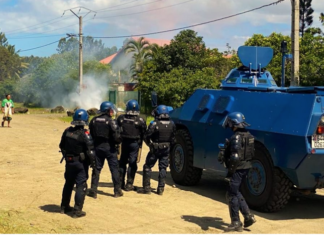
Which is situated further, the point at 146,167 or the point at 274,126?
the point at 146,167

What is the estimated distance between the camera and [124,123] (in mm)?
9477

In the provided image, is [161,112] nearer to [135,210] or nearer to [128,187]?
[128,187]

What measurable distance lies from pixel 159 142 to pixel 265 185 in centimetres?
229

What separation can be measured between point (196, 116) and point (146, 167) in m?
1.44

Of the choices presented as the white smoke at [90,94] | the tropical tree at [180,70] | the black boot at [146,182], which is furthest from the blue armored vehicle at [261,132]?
the white smoke at [90,94]

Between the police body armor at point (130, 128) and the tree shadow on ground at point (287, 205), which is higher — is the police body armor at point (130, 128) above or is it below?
above

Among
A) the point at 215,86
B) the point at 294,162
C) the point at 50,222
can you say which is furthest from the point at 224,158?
the point at 215,86

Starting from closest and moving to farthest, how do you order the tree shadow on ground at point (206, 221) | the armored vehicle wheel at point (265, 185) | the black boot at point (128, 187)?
the tree shadow on ground at point (206, 221), the armored vehicle wheel at point (265, 185), the black boot at point (128, 187)

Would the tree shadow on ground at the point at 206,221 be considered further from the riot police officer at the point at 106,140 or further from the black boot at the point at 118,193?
the riot police officer at the point at 106,140

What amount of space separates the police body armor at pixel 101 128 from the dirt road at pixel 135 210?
3.69 ft

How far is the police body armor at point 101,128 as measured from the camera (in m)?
8.96

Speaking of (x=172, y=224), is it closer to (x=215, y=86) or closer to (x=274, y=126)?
(x=274, y=126)

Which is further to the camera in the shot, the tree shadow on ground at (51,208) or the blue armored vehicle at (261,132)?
the tree shadow on ground at (51,208)

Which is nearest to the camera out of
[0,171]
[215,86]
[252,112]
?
[252,112]
